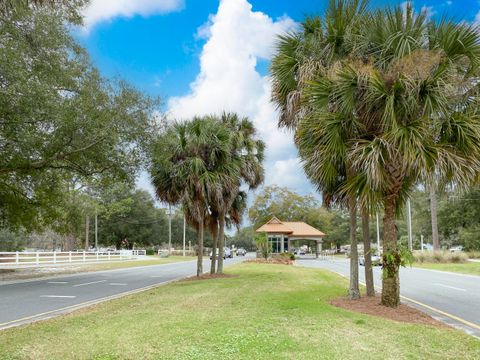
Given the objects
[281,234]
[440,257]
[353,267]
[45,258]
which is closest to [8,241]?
[45,258]

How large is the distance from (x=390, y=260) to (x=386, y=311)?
1162 mm

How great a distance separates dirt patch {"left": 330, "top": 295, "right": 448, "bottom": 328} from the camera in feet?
31.7

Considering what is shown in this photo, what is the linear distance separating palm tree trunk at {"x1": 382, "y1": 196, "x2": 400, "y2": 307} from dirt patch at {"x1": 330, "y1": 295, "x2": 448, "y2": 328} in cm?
26

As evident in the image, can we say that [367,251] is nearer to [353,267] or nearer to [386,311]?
[353,267]

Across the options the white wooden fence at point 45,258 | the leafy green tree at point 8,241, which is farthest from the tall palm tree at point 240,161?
the leafy green tree at point 8,241

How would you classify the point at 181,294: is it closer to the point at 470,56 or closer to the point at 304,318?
the point at 304,318

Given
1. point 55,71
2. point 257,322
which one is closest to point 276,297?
point 257,322

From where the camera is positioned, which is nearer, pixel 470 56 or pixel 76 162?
pixel 470 56

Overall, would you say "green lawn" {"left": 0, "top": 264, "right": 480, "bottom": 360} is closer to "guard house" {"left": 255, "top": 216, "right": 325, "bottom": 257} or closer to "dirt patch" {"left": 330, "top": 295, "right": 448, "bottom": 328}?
"dirt patch" {"left": 330, "top": 295, "right": 448, "bottom": 328}

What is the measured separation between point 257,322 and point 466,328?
451cm

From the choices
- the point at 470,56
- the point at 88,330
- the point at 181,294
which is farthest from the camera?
the point at 181,294

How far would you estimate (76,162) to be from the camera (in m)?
19.2

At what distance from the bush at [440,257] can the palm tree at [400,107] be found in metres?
29.4

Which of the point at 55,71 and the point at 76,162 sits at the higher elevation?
the point at 55,71
